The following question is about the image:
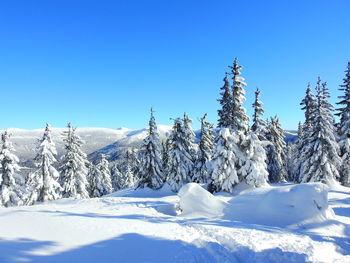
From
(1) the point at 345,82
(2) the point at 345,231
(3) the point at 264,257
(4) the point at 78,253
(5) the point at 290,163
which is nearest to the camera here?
(4) the point at 78,253

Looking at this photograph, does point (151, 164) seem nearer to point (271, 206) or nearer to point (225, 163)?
point (225, 163)

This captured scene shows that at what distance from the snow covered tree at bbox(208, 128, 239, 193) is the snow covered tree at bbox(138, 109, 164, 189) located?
35.5 ft

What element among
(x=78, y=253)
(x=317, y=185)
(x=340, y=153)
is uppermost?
(x=340, y=153)

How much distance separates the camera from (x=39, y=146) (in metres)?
26.5

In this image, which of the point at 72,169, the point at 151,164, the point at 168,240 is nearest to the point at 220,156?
the point at 151,164

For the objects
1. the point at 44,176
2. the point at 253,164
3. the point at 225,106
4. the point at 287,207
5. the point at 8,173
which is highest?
the point at 225,106

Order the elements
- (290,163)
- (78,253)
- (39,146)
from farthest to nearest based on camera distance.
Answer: (290,163) < (39,146) < (78,253)

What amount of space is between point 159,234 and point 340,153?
28.5m

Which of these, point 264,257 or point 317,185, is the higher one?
point 317,185

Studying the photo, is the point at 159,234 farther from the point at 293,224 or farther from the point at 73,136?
the point at 73,136

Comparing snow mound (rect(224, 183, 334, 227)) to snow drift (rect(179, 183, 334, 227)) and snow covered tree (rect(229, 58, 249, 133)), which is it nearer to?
snow drift (rect(179, 183, 334, 227))

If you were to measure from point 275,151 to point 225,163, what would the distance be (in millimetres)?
18718

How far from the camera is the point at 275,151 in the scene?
36281 mm

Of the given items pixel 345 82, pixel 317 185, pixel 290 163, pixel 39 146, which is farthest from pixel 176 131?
pixel 290 163
